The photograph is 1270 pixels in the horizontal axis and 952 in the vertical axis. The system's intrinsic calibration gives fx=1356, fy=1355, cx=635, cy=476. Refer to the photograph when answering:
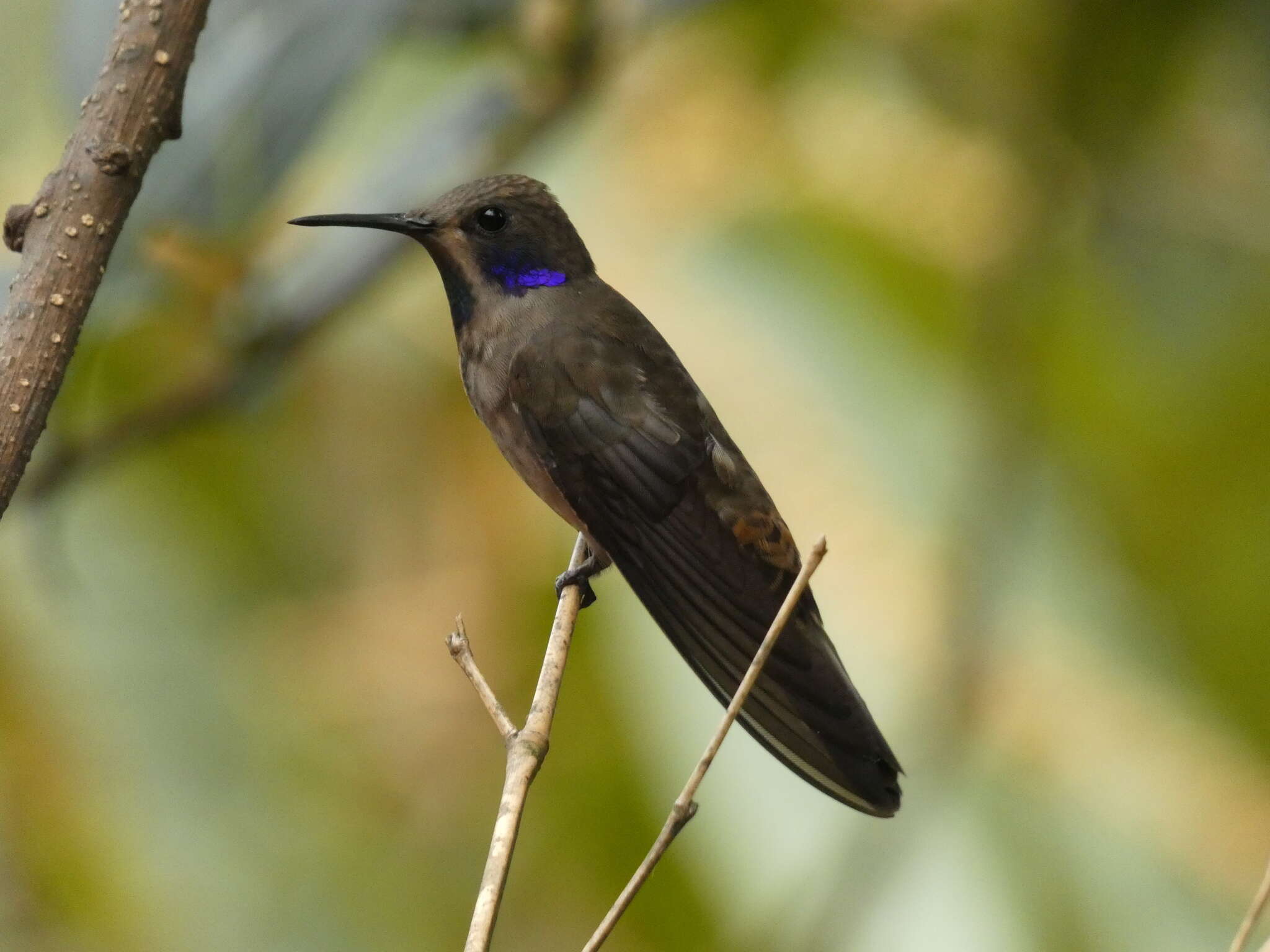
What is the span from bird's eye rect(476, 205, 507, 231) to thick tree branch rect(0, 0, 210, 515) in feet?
1.79

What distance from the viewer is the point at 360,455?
3586mm

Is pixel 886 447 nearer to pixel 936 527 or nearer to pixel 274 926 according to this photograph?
pixel 936 527

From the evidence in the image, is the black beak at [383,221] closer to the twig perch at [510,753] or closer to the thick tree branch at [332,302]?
the twig perch at [510,753]

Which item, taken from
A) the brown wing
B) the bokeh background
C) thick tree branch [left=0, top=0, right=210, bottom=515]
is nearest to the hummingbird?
the brown wing

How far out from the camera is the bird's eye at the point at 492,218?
6.35ft

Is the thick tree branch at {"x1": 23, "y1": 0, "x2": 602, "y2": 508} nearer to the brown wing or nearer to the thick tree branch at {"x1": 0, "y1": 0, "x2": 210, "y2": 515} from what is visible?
the brown wing

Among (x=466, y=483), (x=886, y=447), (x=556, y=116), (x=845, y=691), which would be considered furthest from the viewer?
(x=466, y=483)

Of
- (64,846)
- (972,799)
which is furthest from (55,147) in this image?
(972,799)

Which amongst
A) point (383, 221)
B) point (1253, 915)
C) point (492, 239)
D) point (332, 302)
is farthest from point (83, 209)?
point (332, 302)

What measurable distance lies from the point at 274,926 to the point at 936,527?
197 centimetres

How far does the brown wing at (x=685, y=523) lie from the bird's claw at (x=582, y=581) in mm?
96

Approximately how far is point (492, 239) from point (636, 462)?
39 cm

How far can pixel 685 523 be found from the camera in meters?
1.89

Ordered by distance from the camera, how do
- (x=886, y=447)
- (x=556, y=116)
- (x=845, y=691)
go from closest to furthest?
(x=845, y=691)
(x=556, y=116)
(x=886, y=447)
